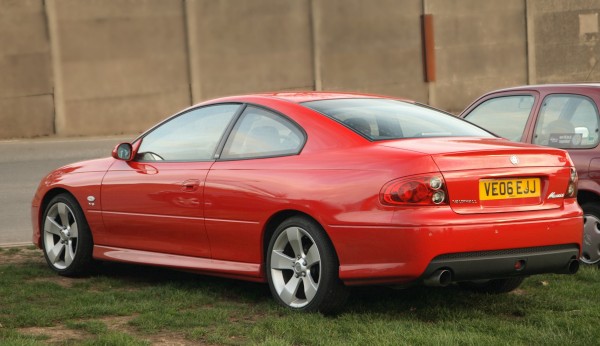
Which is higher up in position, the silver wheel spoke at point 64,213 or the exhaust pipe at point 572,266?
the silver wheel spoke at point 64,213

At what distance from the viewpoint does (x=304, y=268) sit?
24.7ft

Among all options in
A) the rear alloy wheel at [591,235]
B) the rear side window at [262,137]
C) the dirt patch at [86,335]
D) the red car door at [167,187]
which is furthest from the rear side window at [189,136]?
the rear alloy wheel at [591,235]

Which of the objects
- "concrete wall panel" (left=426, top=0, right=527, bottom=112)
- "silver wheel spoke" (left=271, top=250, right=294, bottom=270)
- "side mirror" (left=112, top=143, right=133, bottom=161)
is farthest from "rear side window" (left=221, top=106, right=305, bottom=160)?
"concrete wall panel" (left=426, top=0, right=527, bottom=112)

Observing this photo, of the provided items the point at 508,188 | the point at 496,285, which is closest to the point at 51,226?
the point at 496,285

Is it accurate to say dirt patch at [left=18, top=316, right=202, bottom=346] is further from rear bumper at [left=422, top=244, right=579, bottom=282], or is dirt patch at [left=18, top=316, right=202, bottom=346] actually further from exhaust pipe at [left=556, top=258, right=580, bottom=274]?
exhaust pipe at [left=556, top=258, right=580, bottom=274]

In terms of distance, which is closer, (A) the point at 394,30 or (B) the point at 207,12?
(B) the point at 207,12

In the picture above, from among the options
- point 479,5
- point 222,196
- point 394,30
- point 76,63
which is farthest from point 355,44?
point 222,196

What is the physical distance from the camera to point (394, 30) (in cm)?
2773

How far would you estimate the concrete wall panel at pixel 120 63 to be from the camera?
977 inches

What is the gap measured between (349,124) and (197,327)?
5.37ft

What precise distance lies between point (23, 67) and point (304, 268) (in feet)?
59.2

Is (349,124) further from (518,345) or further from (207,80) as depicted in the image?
(207,80)

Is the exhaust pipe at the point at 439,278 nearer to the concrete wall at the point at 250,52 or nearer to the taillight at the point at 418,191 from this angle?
the taillight at the point at 418,191

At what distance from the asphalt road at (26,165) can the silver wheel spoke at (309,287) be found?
16.1ft
